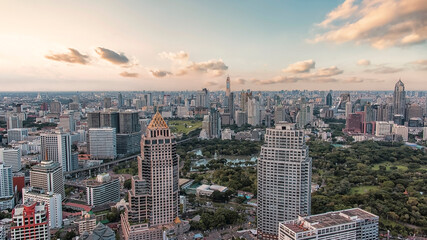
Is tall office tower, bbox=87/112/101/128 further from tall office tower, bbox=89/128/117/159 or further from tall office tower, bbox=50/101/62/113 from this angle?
tall office tower, bbox=50/101/62/113

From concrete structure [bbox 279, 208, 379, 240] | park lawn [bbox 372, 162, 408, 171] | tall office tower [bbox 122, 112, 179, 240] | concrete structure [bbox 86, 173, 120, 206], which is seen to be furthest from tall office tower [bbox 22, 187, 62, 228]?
park lawn [bbox 372, 162, 408, 171]

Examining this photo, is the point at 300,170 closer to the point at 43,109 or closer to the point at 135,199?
the point at 135,199

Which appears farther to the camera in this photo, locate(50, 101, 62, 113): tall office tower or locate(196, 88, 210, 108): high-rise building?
locate(196, 88, 210, 108): high-rise building

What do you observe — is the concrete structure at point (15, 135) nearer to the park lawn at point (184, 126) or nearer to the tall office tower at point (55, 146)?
the tall office tower at point (55, 146)

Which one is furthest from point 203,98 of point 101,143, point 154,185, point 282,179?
point 282,179

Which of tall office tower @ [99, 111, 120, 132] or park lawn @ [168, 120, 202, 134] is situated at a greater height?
tall office tower @ [99, 111, 120, 132]

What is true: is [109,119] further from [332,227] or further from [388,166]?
[332,227]

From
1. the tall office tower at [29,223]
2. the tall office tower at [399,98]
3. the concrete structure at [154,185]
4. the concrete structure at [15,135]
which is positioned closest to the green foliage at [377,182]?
the concrete structure at [154,185]

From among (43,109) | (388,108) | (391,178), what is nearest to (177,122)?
(43,109)
